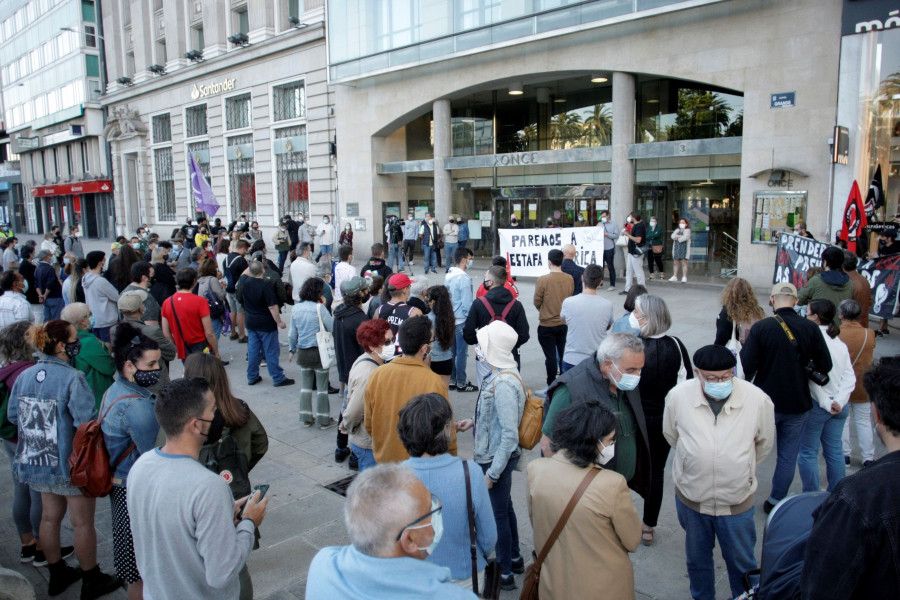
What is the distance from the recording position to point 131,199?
125 feet

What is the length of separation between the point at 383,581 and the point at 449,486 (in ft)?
3.55

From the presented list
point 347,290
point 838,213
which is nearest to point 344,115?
point 838,213

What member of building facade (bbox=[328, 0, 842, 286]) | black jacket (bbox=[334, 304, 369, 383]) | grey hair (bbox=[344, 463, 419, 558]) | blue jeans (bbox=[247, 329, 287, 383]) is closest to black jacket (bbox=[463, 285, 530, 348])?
black jacket (bbox=[334, 304, 369, 383])

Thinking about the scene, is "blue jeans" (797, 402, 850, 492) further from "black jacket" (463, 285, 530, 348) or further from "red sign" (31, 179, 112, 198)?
"red sign" (31, 179, 112, 198)

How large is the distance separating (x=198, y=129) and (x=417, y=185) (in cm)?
1398

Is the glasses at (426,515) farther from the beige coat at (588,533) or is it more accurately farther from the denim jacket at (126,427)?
the denim jacket at (126,427)

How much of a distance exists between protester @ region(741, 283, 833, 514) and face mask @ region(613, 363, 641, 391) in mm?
1403

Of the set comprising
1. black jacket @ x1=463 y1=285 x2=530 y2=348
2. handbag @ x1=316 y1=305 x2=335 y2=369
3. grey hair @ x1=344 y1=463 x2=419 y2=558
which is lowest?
handbag @ x1=316 y1=305 x2=335 y2=369

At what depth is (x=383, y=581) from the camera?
174cm

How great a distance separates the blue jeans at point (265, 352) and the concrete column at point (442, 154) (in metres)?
13.5

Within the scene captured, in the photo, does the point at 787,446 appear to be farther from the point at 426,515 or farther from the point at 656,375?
the point at 426,515

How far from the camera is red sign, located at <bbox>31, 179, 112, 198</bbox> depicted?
39719 millimetres

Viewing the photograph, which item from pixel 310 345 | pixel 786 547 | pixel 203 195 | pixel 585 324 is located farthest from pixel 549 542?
pixel 203 195

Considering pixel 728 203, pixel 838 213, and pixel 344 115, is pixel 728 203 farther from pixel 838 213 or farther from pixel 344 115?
pixel 344 115
